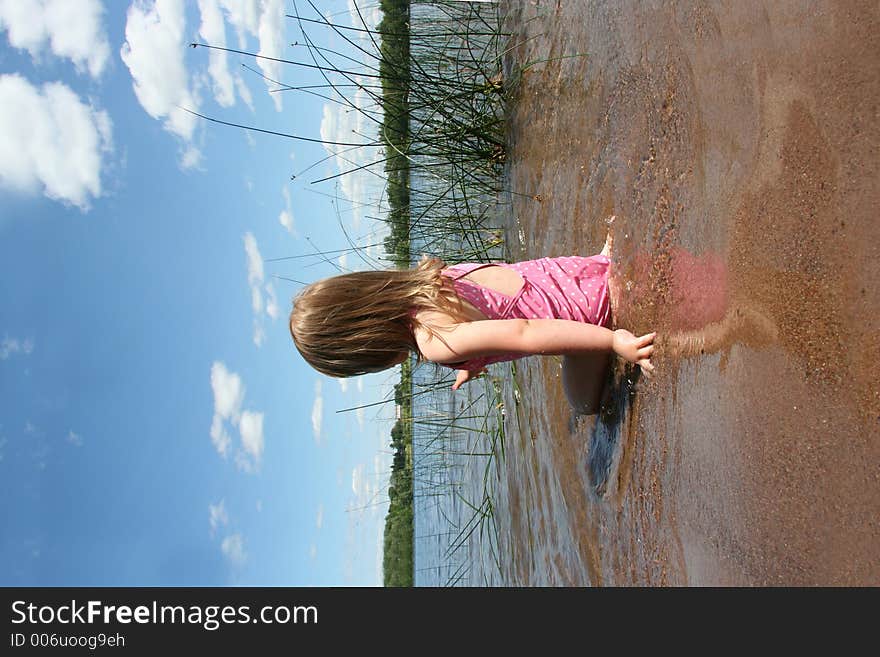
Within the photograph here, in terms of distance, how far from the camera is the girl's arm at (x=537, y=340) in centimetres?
260

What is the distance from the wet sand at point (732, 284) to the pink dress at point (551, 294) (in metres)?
0.13

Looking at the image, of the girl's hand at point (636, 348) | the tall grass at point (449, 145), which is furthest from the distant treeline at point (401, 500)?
the girl's hand at point (636, 348)

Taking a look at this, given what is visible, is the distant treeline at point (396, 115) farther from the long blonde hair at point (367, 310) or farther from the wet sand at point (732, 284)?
the wet sand at point (732, 284)

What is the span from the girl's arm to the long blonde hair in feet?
0.62

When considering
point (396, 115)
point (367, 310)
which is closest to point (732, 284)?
point (367, 310)

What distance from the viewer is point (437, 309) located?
2848 millimetres

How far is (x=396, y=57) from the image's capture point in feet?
17.4

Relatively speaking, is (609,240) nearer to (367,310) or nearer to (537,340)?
(537,340)

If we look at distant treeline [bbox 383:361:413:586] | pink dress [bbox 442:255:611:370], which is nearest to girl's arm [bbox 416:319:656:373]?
pink dress [bbox 442:255:611:370]

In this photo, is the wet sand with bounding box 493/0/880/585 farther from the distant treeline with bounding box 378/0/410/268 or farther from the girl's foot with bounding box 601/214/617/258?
the distant treeline with bounding box 378/0/410/268
